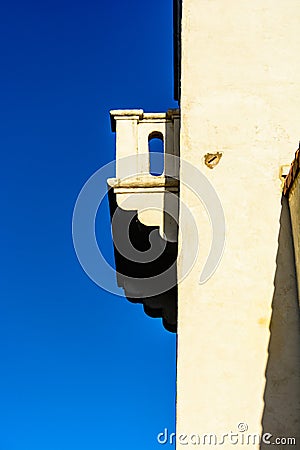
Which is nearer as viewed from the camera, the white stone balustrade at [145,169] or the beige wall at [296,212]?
the beige wall at [296,212]

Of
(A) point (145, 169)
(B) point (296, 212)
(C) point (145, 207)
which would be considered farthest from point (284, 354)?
(A) point (145, 169)

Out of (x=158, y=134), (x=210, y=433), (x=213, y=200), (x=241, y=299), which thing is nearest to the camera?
(x=210, y=433)

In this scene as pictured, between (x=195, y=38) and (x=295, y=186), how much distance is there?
192cm

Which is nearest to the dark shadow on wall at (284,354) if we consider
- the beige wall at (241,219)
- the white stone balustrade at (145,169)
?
the beige wall at (241,219)

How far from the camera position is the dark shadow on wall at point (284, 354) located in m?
4.30

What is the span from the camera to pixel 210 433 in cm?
434

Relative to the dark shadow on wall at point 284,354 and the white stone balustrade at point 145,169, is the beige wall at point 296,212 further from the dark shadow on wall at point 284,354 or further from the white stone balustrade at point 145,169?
the white stone balustrade at point 145,169

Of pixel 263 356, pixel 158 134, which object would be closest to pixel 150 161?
pixel 158 134

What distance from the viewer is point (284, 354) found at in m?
4.48

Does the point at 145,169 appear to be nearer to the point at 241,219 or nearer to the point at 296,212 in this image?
the point at 241,219

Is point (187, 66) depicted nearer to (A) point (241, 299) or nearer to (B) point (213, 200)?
(B) point (213, 200)

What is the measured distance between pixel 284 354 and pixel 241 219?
111 cm

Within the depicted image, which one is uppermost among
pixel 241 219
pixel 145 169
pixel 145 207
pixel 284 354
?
pixel 145 169

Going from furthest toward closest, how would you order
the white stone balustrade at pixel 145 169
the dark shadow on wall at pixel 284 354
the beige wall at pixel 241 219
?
the white stone balustrade at pixel 145 169
the beige wall at pixel 241 219
the dark shadow on wall at pixel 284 354
